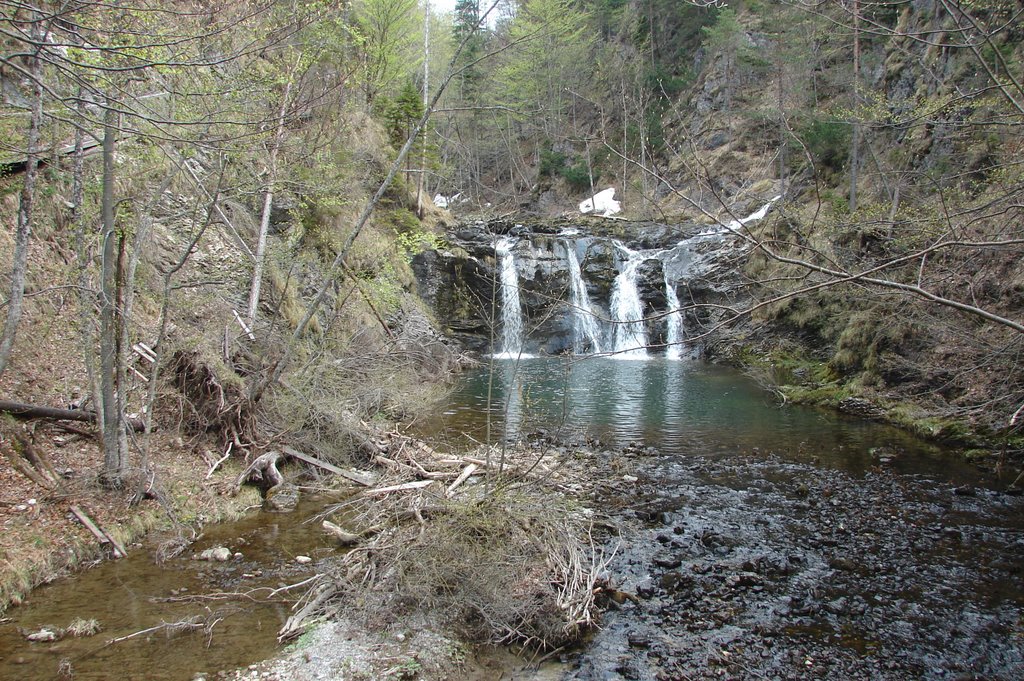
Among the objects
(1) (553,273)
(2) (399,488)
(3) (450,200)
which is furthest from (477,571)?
(3) (450,200)

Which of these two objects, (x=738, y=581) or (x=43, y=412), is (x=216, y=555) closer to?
(x=43, y=412)

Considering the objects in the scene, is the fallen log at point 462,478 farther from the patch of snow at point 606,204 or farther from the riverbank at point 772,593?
the patch of snow at point 606,204

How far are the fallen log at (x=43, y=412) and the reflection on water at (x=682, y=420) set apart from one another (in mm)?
4970

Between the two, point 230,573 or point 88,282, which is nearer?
point 230,573

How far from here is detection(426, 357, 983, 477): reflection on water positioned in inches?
403

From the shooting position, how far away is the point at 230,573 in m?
5.50

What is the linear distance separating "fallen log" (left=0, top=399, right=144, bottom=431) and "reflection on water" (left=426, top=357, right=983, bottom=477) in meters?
4.97

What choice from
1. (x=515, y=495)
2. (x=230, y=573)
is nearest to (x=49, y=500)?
(x=230, y=573)

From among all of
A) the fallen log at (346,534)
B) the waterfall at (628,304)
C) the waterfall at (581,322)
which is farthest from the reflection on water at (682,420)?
the waterfall at (581,322)

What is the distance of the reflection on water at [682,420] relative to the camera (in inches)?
403

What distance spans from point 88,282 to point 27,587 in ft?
10.5

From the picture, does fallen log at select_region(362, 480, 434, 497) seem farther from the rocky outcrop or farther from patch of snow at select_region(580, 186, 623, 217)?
patch of snow at select_region(580, 186, 623, 217)

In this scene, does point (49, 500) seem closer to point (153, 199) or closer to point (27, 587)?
point (27, 587)

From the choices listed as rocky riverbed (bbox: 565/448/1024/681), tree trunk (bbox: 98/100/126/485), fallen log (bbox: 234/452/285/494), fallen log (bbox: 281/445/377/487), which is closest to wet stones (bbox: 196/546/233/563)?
tree trunk (bbox: 98/100/126/485)
